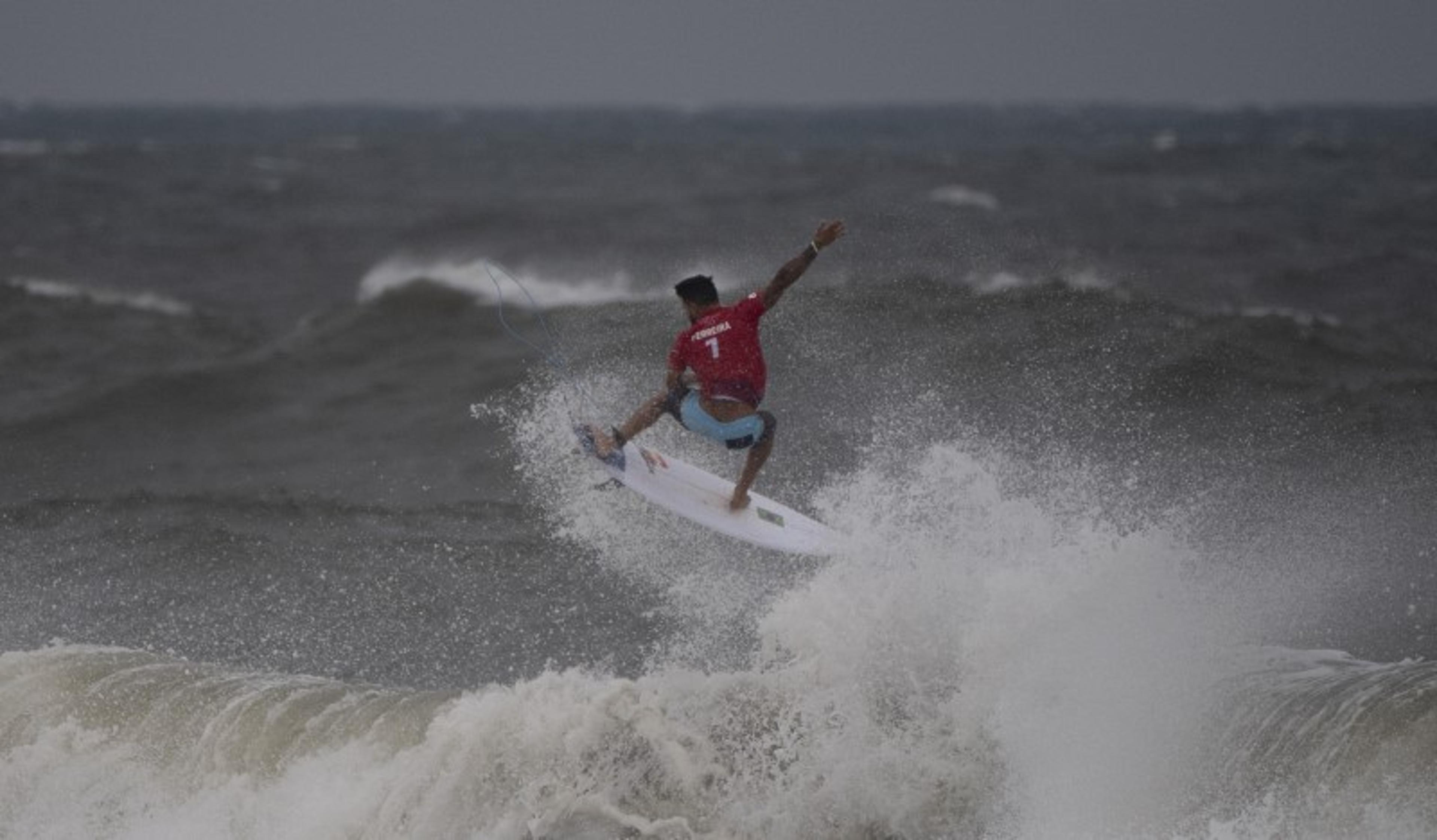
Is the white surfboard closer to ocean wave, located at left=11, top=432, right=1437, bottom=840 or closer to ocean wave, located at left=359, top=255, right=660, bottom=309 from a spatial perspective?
ocean wave, located at left=11, top=432, right=1437, bottom=840

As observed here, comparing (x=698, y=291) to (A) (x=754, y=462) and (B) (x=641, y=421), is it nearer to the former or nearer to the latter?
(B) (x=641, y=421)

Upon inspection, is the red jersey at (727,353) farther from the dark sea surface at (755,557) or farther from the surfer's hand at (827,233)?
the dark sea surface at (755,557)

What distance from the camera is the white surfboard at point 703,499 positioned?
10.6 metres

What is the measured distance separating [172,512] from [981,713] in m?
8.39

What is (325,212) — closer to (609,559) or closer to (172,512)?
(172,512)

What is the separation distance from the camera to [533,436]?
1255cm

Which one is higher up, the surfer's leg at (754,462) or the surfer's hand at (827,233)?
the surfer's hand at (827,233)

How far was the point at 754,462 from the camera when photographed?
10250 millimetres

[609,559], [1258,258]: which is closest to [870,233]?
[1258,258]

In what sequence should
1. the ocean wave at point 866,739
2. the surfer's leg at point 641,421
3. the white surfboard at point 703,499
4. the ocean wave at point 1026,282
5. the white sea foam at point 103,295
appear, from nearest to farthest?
the ocean wave at point 866,739 < the surfer's leg at point 641,421 < the white surfboard at point 703,499 < the ocean wave at point 1026,282 < the white sea foam at point 103,295

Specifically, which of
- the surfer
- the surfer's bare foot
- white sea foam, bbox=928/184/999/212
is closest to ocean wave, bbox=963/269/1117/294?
the surfer's bare foot

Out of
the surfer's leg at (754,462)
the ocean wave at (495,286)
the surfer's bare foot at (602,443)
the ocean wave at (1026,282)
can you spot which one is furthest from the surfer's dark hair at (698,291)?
the ocean wave at (495,286)

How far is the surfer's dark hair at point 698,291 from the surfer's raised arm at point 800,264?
29 centimetres

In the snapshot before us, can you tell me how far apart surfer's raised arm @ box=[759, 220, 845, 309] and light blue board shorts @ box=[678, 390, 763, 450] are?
82 centimetres
